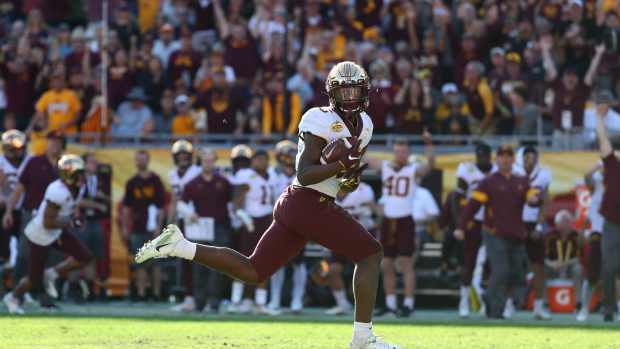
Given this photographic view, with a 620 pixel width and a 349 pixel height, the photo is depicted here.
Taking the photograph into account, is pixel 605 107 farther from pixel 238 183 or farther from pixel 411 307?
pixel 238 183

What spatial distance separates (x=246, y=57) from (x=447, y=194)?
426 centimetres

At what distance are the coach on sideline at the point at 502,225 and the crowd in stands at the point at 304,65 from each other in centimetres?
219

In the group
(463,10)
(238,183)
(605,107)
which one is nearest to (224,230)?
(238,183)

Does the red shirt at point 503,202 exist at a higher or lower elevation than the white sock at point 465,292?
higher

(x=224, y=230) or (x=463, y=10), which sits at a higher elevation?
(x=463, y=10)

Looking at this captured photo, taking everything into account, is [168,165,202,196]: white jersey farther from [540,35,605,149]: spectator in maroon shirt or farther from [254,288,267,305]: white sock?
[540,35,605,149]: spectator in maroon shirt

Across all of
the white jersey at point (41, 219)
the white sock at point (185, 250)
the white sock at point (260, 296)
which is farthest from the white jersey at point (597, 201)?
the white sock at point (185, 250)

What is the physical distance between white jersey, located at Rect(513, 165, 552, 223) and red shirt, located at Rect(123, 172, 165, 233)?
4.31 metres

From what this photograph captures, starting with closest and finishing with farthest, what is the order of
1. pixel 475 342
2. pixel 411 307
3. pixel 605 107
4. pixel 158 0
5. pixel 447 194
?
pixel 475 342 < pixel 605 107 < pixel 411 307 < pixel 447 194 < pixel 158 0

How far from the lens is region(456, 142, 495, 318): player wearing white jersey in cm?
1571

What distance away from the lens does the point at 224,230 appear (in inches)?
625

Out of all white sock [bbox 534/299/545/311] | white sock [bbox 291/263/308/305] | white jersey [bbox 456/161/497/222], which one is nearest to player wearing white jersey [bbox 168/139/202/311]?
white sock [bbox 291/263/308/305]

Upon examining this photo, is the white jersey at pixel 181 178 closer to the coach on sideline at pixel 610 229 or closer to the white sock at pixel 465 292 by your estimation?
the white sock at pixel 465 292

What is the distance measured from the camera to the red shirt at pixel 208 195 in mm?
15734
